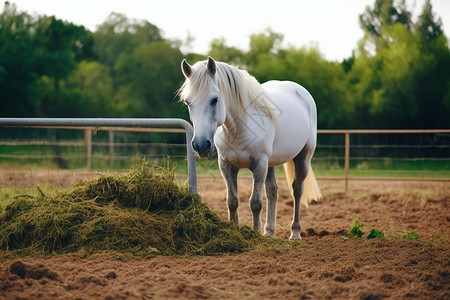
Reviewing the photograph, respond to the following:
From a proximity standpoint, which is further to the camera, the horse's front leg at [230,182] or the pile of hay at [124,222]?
the horse's front leg at [230,182]

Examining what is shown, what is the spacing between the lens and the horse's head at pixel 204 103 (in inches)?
134

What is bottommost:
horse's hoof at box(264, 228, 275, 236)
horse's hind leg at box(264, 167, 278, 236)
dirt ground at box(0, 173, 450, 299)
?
horse's hoof at box(264, 228, 275, 236)

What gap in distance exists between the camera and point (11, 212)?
386 centimetres

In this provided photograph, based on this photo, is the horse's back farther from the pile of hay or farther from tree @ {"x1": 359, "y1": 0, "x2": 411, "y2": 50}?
tree @ {"x1": 359, "y1": 0, "x2": 411, "y2": 50}

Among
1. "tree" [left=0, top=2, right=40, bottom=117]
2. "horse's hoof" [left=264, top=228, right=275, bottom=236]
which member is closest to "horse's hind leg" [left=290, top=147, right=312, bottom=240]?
"horse's hoof" [left=264, top=228, right=275, bottom=236]

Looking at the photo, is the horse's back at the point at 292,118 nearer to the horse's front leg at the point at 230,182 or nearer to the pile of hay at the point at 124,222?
the horse's front leg at the point at 230,182

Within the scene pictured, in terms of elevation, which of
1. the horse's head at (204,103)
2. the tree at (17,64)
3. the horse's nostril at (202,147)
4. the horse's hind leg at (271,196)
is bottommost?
the horse's hind leg at (271,196)

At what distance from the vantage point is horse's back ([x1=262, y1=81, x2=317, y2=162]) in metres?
4.40

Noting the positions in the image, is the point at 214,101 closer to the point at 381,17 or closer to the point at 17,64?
the point at 17,64

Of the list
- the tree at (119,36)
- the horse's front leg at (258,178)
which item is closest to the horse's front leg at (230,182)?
the horse's front leg at (258,178)

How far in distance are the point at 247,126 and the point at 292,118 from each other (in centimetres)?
80

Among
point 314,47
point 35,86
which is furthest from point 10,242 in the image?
point 314,47

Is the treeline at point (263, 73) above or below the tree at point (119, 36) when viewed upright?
below

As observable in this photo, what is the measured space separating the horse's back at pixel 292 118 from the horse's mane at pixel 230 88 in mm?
260
